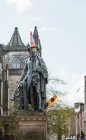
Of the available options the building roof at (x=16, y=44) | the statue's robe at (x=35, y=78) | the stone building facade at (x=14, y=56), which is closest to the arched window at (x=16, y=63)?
the stone building facade at (x=14, y=56)

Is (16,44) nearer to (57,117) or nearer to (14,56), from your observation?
(14,56)

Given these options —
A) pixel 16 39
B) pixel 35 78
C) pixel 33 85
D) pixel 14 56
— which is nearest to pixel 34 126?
pixel 33 85

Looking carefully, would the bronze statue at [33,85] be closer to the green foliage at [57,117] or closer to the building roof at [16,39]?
the green foliage at [57,117]

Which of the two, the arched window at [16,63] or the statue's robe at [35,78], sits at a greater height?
the arched window at [16,63]

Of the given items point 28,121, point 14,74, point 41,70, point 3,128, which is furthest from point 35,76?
point 14,74

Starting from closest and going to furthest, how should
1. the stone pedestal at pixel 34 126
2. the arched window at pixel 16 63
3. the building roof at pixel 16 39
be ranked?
the stone pedestal at pixel 34 126
the arched window at pixel 16 63
the building roof at pixel 16 39

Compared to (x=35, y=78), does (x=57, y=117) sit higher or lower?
lower

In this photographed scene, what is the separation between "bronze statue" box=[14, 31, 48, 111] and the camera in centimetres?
1778

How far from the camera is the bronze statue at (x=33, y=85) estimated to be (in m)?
17.8

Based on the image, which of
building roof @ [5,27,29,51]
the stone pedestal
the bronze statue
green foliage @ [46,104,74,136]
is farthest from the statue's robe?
building roof @ [5,27,29,51]

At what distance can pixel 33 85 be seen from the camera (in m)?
17.9

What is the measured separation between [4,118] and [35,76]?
43.0 meters

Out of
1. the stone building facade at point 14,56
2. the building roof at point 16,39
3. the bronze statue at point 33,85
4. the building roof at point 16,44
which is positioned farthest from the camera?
the building roof at point 16,39

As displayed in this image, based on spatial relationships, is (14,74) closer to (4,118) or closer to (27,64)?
(4,118)
